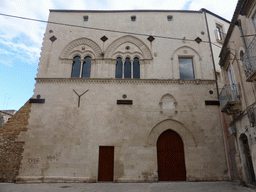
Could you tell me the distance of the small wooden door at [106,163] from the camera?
31.3ft

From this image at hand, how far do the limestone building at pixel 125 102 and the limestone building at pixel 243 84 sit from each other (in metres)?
Answer: 2.06

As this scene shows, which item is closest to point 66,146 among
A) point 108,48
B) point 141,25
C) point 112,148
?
point 112,148

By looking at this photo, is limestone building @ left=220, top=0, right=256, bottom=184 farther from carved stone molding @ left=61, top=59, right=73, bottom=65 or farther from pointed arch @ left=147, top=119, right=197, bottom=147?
carved stone molding @ left=61, top=59, right=73, bottom=65

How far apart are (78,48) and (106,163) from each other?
7.46m

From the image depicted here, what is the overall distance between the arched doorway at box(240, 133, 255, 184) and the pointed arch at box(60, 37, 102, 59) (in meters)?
9.06

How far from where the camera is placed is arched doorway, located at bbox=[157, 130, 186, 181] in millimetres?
9625

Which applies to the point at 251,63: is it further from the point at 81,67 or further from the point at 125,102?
the point at 81,67

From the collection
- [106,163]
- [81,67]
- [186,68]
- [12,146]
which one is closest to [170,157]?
[106,163]

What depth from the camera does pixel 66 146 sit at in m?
9.95

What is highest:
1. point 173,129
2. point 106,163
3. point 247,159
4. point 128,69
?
point 128,69

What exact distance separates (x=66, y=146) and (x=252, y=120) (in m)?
8.57

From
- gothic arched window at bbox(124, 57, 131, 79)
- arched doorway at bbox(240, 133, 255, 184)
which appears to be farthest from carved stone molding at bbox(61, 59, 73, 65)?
arched doorway at bbox(240, 133, 255, 184)

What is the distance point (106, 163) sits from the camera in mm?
9750

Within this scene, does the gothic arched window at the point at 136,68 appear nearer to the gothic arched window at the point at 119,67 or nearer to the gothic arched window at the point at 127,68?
the gothic arched window at the point at 127,68
